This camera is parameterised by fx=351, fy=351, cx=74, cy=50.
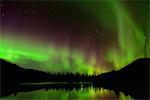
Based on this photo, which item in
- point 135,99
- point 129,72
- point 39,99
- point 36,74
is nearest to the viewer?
point 135,99

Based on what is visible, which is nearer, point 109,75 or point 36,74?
point 36,74

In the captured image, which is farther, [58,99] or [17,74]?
[17,74]

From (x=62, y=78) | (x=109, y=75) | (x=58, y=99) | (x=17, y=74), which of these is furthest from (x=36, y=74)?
(x=58, y=99)

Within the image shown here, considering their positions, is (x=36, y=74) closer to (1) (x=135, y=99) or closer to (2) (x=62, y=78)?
(2) (x=62, y=78)

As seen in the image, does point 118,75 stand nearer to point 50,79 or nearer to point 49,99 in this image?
point 50,79

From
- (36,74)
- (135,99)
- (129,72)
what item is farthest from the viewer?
(129,72)

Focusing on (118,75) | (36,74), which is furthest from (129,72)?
(36,74)

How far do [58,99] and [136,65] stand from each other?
121353mm

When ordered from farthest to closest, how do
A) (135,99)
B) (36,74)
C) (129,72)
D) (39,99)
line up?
(129,72)
(36,74)
(39,99)
(135,99)

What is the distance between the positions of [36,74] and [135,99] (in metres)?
102

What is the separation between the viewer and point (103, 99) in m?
27.2

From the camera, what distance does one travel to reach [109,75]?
14475cm

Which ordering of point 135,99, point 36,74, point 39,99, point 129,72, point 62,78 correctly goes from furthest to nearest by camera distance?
point 129,72, point 36,74, point 62,78, point 39,99, point 135,99

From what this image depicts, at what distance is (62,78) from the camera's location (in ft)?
363
